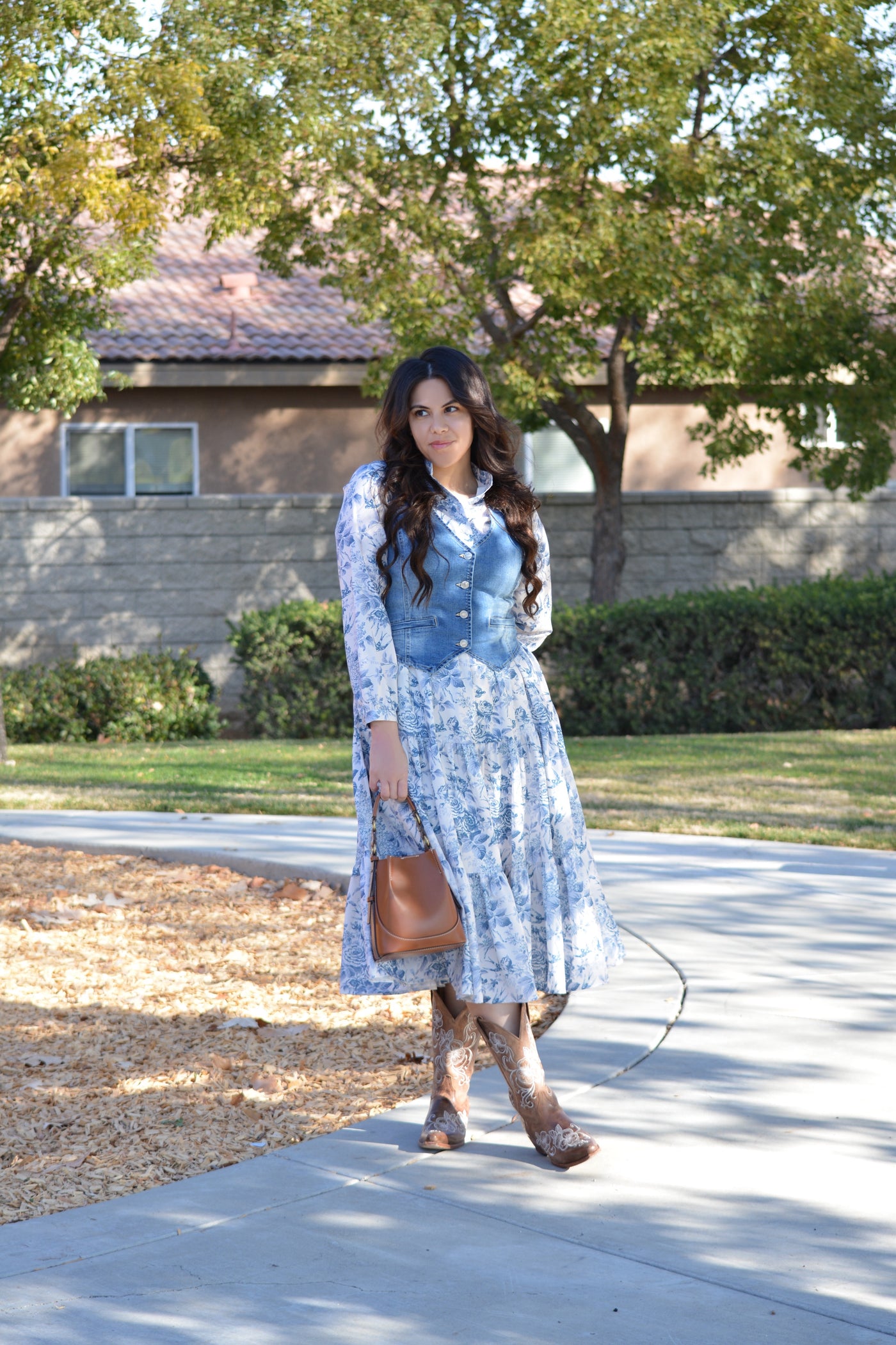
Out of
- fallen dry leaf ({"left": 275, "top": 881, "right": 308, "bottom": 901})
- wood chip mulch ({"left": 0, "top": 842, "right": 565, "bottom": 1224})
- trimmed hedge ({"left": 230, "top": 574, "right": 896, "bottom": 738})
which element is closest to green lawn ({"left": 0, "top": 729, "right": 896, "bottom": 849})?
trimmed hedge ({"left": 230, "top": 574, "right": 896, "bottom": 738})

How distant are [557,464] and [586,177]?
6.20 m

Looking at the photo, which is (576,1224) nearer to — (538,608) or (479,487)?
Answer: (538,608)

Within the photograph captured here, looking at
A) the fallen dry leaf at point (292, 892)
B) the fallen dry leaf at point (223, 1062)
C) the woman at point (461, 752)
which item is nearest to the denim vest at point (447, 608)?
the woman at point (461, 752)

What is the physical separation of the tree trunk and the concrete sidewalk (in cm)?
1129

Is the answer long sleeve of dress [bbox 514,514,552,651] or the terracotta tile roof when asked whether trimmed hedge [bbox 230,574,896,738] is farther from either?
long sleeve of dress [bbox 514,514,552,651]

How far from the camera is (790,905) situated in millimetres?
6195

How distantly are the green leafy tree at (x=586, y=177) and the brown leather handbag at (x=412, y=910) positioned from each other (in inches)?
351

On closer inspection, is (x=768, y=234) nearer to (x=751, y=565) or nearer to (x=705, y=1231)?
(x=751, y=565)

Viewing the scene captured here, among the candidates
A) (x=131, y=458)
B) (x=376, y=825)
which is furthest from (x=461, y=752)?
(x=131, y=458)

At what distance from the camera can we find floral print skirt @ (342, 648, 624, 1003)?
11.7 ft

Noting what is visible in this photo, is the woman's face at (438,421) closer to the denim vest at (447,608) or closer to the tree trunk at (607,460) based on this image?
the denim vest at (447,608)

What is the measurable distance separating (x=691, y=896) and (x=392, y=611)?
124 inches

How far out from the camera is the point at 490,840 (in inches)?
141

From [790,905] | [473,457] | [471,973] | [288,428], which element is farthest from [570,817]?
[288,428]
